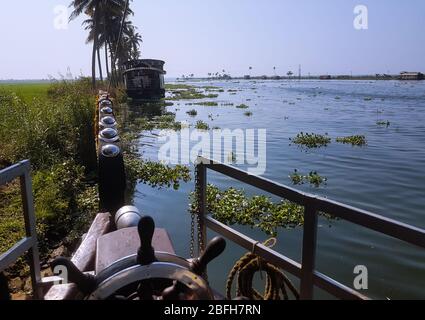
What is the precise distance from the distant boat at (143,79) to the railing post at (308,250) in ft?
126

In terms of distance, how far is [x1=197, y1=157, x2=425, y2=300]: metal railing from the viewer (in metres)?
2.07

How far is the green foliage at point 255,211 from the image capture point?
26.8 ft

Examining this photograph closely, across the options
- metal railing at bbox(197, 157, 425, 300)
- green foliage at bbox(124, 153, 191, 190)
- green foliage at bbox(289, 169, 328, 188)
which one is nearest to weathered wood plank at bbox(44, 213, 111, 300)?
metal railing at bbox(197, 157, 425, 300)

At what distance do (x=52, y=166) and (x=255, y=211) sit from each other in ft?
16.7

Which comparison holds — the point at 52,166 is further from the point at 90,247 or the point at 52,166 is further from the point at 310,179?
the point at 310,179

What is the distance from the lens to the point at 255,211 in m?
8.69

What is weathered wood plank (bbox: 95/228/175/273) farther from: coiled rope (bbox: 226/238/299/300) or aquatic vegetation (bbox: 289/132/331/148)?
aquatic vegetation (bbox: 289/132/331/148)

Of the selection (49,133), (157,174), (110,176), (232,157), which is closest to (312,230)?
(110,176)

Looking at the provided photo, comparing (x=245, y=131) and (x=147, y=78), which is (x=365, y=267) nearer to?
(x=245, y=131)

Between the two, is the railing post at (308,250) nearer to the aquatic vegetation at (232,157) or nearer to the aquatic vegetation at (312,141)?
the aquatic vegetation at (232,157)

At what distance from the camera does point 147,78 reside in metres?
40.4

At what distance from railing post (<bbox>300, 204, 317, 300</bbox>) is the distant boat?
38.5m
